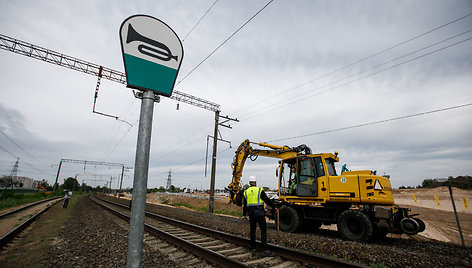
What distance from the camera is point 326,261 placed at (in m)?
4.81

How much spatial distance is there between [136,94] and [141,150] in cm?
50

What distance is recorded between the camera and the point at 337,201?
8359 millimetres

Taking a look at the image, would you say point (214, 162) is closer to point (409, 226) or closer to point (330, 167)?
point (330, 167)

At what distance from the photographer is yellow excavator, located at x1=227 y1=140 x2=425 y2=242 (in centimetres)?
748

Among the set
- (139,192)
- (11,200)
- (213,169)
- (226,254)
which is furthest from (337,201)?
(11,200)

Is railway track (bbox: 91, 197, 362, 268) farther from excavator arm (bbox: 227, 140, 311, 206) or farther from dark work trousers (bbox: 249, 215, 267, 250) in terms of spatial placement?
excavator arm (bbox: 227, 140, 311, 206)

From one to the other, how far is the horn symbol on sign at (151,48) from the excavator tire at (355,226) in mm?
8373

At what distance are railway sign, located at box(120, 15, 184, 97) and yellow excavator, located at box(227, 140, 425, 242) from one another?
304 inches

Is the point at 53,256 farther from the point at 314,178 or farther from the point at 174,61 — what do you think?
the point at 314,178

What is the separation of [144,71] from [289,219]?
31.8 feet

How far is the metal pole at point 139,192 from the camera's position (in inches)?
53.6

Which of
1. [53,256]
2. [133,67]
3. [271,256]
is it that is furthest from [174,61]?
[53,256]

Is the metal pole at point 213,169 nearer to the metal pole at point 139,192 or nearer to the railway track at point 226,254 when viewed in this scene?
the railway track at point 226,254

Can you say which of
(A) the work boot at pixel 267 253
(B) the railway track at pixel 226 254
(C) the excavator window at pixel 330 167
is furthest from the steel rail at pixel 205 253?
(C) the excavator window at pixel 330 167
